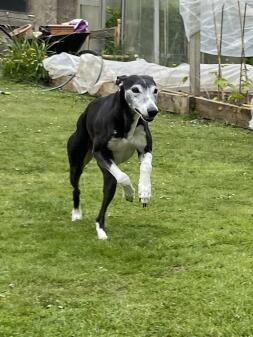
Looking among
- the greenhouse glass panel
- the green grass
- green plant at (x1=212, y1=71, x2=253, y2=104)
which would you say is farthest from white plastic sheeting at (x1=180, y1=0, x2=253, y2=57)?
the green grass

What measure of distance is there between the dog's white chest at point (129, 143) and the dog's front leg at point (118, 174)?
0.09 metres

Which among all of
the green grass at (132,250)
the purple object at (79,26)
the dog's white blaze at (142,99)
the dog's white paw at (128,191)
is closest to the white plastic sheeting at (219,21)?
the green grass at (132,250)

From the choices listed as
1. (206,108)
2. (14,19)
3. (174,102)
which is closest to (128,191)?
(206,108)

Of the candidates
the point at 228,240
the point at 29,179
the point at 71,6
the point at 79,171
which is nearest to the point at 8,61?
the point at 71,6

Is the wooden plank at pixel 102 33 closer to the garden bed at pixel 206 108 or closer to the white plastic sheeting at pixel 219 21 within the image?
the garden bed at pixel 206 108

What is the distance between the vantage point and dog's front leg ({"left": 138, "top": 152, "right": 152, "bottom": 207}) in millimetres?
5113

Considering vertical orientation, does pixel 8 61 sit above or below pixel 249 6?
below

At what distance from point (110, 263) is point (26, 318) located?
1.06 metres

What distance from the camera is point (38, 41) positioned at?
15469mm

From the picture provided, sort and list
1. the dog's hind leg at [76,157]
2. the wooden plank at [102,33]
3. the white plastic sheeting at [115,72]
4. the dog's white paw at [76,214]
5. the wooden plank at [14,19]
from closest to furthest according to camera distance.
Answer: the dog's hind leg at [76,157] → the dog's white paw at [76,214] → the white plastic sheeting at [115,72] → the wooden plank at [102,33] → the wooden plank at [14,19]

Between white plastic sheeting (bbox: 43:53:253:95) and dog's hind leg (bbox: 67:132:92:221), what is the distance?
620 cm

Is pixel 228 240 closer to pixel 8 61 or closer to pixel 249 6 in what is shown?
pixel 249 6

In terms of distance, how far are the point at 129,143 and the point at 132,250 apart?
0.76 metres

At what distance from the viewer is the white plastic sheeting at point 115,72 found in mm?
11961
